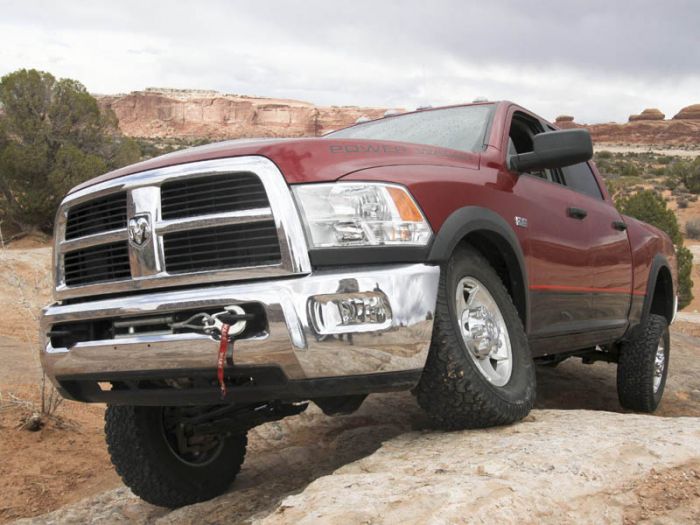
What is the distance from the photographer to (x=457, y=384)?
2480mm

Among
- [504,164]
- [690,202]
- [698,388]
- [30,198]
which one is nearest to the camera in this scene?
[504,164]

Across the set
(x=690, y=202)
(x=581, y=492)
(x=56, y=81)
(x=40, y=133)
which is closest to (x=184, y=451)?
(x=581, y=492)

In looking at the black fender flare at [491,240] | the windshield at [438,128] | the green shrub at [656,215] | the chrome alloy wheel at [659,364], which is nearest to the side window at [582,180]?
the windshield at [438,128]

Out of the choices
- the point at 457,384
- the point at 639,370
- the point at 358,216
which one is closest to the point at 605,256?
the point at 639,370

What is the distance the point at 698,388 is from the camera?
6.25 metres

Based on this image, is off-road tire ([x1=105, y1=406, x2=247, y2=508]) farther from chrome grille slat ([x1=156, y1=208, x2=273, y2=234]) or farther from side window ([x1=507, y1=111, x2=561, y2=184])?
side window ([x1=507, y1=111, x2=561, y2=184])

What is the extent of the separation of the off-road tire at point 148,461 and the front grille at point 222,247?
1100 mm

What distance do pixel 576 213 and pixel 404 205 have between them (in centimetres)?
189

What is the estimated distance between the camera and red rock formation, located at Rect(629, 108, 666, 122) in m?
97.6

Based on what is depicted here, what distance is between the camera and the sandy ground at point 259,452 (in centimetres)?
312

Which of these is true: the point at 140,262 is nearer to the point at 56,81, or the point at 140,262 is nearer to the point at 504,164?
the point at 504,164

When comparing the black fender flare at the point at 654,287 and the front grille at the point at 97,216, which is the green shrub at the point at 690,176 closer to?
the black fender flare at the point at 654,287

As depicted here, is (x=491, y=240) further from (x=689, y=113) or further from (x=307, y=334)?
(x=689, y=113)

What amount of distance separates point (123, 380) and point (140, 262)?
459 millimetres
